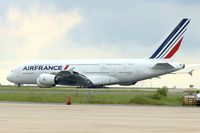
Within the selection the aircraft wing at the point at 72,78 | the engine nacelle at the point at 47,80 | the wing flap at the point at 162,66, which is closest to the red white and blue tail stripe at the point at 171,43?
the wing flap at the point at 162,66

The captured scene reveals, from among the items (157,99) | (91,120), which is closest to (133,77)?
(157,99)

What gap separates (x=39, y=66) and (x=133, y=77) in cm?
1550

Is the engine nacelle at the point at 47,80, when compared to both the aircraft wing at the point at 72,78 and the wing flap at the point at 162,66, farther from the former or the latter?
the wing flap at the point at 162,66

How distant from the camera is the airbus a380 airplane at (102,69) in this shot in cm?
9450

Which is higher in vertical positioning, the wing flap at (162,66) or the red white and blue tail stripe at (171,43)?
the red white and blue tail stripe at (171,43)

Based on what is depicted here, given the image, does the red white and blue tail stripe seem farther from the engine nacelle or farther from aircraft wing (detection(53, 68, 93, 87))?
the engine nacelle

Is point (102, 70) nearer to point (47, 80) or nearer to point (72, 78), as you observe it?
point (72, 78)

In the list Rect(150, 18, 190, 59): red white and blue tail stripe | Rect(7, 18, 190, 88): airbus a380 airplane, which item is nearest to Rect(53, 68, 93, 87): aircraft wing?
Rect(7, 18, 190, 88): airbus a380 airplane

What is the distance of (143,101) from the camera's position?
2190 inches

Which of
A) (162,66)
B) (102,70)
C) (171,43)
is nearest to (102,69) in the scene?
(102,70)

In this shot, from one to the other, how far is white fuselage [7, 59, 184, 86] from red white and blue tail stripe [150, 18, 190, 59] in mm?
1231

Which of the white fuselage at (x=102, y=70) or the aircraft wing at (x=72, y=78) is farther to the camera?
the aircraft wing at (x=72, y=78)

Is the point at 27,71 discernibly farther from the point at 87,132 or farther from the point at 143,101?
the point at 87,132

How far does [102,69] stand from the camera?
98.4 metres
